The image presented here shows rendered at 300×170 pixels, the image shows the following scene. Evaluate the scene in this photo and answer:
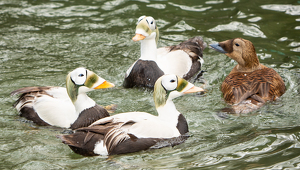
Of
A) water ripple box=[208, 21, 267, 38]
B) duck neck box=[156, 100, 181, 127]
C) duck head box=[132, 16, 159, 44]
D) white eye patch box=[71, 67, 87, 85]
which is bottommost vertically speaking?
duck neck box=[156, 100, 181, 127]

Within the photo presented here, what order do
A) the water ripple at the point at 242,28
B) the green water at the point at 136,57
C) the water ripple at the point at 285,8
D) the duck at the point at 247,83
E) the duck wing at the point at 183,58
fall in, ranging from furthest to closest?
the water ripple at the point at 285,8
the water ripple at the point at 242,28
the duck wing at the point at 183,58
the duck at the point at 247,83
the green water at the point at 136,57

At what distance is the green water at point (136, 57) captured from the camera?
15.8ft

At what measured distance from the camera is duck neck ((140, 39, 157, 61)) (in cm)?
720

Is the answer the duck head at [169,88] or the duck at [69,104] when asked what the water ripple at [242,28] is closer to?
the duck head at [169,88]

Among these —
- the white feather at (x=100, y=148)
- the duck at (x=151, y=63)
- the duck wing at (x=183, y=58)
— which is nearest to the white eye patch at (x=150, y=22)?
the duck at (x=151, y=63)

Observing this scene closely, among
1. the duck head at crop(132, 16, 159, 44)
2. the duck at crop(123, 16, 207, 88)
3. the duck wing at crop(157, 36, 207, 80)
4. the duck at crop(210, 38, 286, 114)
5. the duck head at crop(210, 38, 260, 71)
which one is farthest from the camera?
the duck wing at crop(157, 36, 207, 80)

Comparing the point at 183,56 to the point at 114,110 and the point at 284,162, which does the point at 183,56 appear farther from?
the point at 284,162

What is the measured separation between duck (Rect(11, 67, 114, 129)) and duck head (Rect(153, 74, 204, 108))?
27.0 inches

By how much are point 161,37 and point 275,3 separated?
9.37ft

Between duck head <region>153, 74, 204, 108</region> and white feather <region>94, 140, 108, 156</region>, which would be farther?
duck head <region>153, 74, 204, 108</region>

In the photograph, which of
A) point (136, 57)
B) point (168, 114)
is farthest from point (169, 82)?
point (136, 57)

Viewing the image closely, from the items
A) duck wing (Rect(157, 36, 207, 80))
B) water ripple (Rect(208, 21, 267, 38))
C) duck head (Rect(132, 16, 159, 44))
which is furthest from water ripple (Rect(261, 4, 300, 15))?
duck head (Rect(132, 16, 159, 44))

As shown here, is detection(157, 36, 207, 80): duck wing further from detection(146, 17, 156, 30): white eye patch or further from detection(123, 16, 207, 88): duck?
detection(146, 17, 156, 30): white eye patch

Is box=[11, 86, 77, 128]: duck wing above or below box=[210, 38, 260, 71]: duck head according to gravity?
below
